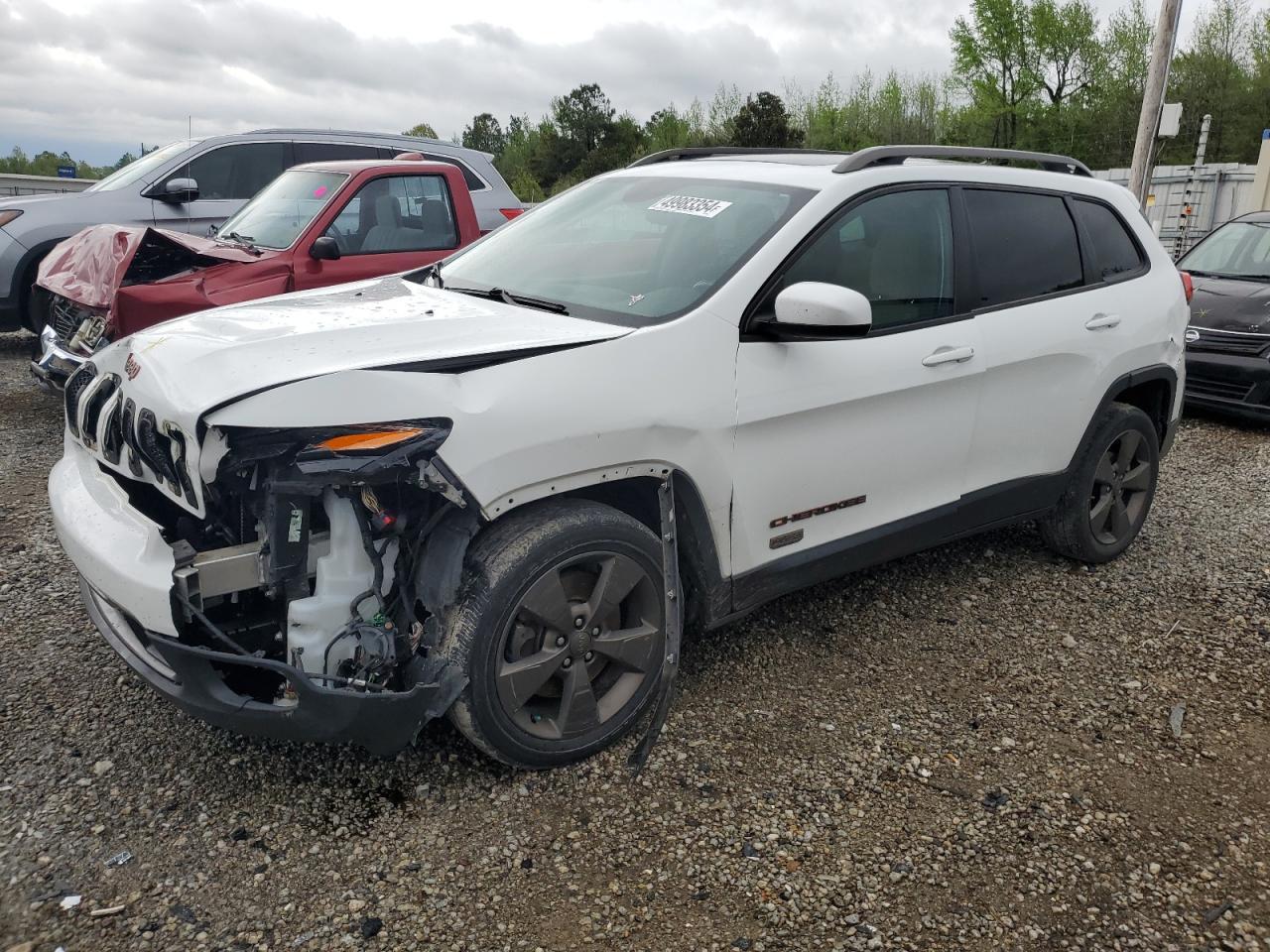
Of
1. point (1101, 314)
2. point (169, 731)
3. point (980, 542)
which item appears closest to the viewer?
point (169, 731)

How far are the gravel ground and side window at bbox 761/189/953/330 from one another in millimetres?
1295

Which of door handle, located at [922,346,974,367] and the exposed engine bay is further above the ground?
door handle, located at [922,346,974,367]

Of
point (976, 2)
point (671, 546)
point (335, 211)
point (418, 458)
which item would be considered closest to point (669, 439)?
point (671, 546)

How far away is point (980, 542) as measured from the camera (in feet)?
16.0

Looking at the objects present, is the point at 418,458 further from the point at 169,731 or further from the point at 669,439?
the point at 169,731

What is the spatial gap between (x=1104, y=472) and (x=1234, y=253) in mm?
5665

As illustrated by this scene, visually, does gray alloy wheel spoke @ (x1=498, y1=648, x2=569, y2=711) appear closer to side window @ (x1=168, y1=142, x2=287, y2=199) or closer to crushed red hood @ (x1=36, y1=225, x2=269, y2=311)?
crushed red hood @ (x1=36, y1=225, x2=269, y2=311)

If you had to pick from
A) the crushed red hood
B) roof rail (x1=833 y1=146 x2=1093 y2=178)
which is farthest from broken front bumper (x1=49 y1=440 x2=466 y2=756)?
the crushed red hood

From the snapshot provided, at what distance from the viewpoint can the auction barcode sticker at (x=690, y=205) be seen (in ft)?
11.2

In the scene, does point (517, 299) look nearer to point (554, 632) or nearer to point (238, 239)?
point (554, 632)

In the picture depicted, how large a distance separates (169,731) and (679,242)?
88.7 inches

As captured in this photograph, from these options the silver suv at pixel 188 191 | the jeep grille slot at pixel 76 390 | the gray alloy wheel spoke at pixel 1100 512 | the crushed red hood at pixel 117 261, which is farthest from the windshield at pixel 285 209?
the gray alloy wheel spoke at pixel 1100 512

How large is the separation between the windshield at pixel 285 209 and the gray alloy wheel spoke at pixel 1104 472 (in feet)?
15.9

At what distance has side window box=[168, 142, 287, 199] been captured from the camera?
8.29 m
